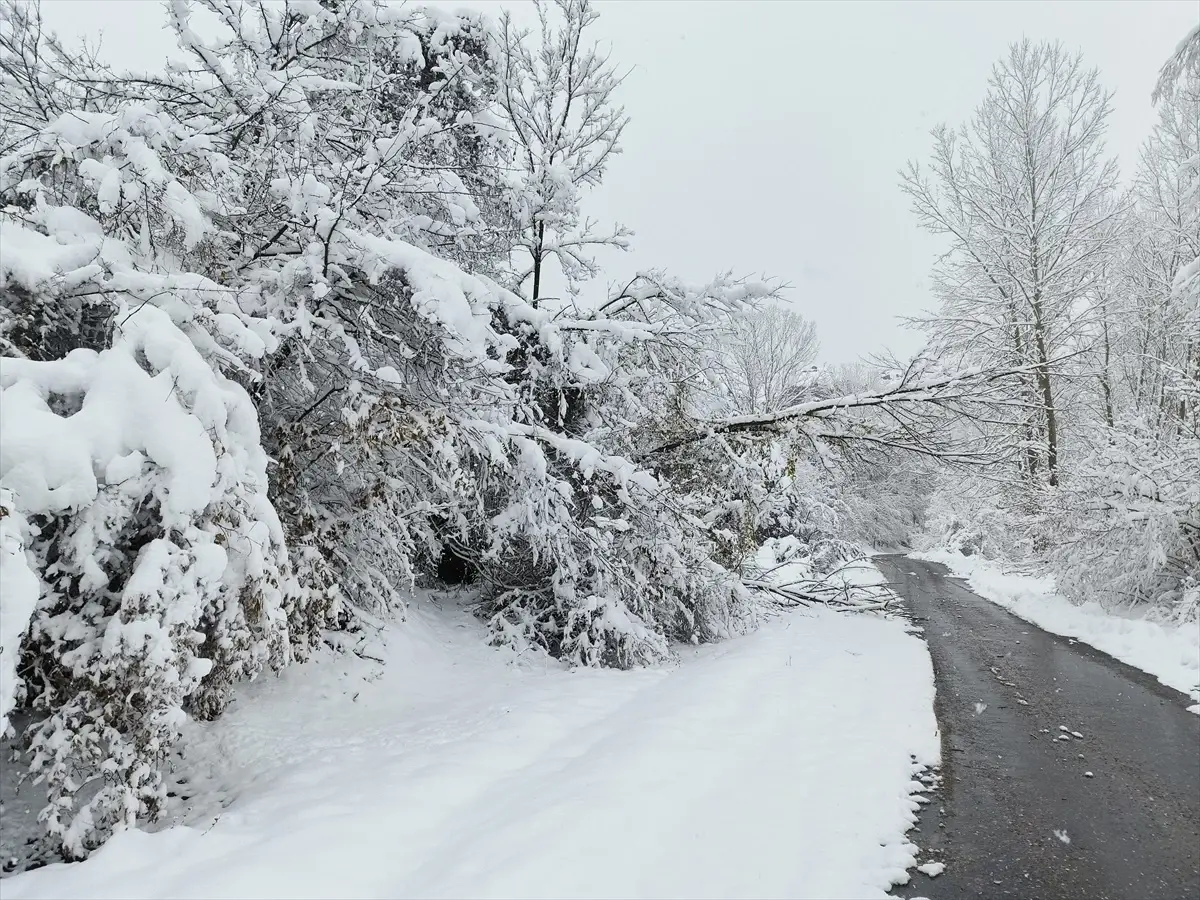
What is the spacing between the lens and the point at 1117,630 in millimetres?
9305

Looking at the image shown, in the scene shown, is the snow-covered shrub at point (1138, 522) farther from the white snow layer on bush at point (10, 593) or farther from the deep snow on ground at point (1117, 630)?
the white snow layer on bush at point (10, 593)

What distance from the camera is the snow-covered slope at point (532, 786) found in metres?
3.06

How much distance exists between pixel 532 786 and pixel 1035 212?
18.7 meters

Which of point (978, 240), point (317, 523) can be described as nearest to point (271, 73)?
point (317, 523)

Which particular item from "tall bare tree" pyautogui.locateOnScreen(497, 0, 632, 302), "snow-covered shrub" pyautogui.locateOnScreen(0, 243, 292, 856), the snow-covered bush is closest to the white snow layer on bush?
the snow-covered bush

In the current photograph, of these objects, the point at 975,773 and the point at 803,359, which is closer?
the point at 975,773

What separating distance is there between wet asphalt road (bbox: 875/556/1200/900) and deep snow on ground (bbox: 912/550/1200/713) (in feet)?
Result: 1.05

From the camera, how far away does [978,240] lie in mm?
17031

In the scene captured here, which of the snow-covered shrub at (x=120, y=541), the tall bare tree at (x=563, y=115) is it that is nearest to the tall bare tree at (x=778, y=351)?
the tall bare tree at (x=563, y=115)

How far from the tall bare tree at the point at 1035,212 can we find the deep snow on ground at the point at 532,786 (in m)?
13.0

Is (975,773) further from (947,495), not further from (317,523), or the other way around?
(947,495)

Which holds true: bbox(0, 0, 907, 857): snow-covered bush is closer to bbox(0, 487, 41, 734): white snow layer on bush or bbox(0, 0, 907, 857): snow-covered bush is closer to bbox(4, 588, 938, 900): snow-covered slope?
bbox(0, 487, 41, 734): white snow layer on bush

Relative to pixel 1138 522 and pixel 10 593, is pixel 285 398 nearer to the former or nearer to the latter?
pixel 10 593

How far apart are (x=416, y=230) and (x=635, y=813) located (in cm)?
494
